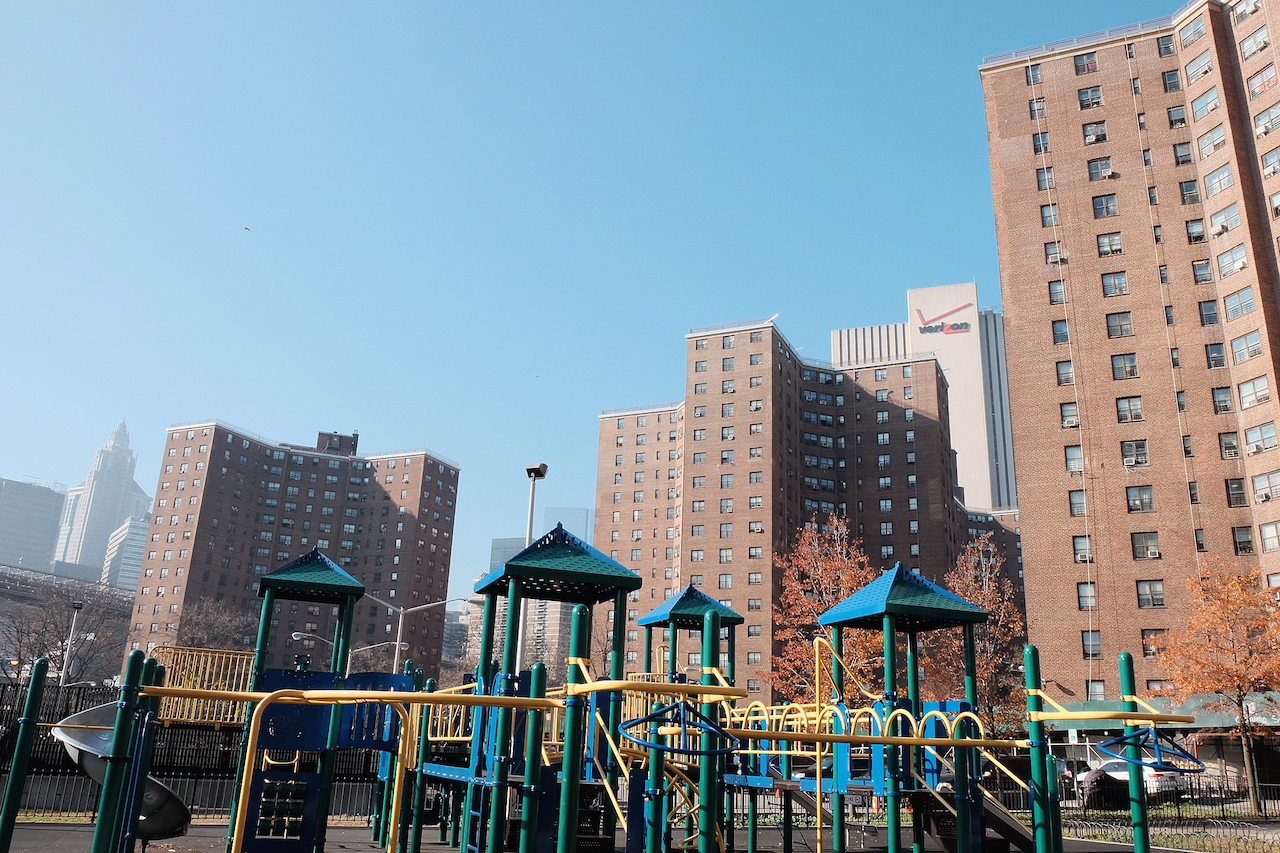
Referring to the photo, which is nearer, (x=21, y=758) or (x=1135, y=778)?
(x=1135, y=778)

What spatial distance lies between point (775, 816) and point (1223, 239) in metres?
46.2

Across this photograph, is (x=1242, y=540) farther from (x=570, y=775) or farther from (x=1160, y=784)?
(x=570, y=775)

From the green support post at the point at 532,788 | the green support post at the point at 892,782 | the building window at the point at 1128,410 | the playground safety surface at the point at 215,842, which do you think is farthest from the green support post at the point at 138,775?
the building window at the point at 1128,410

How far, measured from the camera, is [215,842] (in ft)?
64.0

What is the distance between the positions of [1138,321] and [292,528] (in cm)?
11963

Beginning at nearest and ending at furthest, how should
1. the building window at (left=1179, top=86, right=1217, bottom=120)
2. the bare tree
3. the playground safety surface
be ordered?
the playground safety surface, the building window at (left=1179, top=86, right=1217, bottom=120), the bare tree

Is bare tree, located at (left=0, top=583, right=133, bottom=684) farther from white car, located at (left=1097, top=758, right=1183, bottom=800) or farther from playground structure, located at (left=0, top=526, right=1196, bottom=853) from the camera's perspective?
white car, located at (left=1097, top=758, right=1183, bottom=800)

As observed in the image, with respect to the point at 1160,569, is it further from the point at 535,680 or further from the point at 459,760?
the point at 535,680

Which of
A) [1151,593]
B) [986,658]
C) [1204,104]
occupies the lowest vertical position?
[986,658]

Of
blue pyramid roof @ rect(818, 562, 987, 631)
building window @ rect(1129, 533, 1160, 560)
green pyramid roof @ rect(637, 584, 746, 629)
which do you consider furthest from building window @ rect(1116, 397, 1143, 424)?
blue pyramid roof @ rect(818, 562, 987, 631)

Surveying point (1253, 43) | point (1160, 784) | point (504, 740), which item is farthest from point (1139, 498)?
point (504, 740)

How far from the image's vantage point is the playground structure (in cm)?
962

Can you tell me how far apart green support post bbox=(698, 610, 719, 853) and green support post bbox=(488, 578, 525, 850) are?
3.02m

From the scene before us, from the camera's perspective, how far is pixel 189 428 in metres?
133
